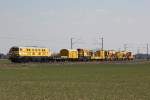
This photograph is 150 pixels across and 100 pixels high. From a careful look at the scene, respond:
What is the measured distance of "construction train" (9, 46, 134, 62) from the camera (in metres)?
84.3

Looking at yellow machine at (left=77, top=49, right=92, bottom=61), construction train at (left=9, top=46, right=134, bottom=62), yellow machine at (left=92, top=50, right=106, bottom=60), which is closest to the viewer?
construction train at (left=9, top=46, right=134, bottom=62)

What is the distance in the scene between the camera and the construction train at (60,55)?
8431 cm

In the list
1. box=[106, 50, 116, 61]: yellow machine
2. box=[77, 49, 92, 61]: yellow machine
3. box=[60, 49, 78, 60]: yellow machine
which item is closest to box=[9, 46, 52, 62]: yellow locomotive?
box=[60, 49, 78, 60]: yellow machine

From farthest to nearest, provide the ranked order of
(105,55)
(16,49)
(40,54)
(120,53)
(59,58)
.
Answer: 1. (120,53)
2. (105,55)
3. (59,58)
4. (40,54)
5. (16,49)

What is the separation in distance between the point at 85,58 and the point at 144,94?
3603 inches

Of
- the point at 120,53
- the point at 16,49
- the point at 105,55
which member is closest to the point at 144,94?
the point at 16,49

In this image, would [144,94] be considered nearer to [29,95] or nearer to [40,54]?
[29,95]

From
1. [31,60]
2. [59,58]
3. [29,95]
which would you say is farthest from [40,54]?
[29,95]

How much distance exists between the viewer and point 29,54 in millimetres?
87062

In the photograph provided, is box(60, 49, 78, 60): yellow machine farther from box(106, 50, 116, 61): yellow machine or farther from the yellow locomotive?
box(106, 50, 116, 61): yellow machine

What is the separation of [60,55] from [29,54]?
21.8 m

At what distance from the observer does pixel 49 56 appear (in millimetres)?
97875

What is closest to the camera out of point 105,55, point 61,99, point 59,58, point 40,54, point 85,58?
point 61,99

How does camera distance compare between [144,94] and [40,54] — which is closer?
[144,94]
